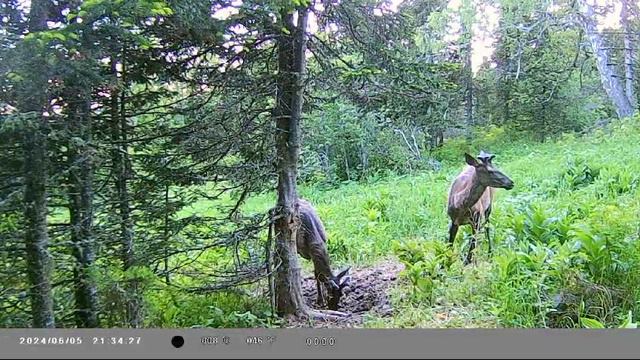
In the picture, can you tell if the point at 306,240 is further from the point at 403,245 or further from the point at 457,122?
the point at 457,122

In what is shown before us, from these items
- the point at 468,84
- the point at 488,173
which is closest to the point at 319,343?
the point at 488,173

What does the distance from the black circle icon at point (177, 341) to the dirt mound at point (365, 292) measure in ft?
1.14

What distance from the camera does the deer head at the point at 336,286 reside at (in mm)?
1778

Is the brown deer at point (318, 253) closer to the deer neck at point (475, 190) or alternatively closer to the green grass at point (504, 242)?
the green grass at point (504, 242)

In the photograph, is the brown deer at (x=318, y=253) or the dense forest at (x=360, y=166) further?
the brown deer at (x=318, y=253)

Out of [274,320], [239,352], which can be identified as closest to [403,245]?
[274,320]

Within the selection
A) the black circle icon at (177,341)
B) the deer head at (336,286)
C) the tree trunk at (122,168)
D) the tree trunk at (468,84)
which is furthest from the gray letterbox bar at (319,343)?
the tree trunk at (468,84)

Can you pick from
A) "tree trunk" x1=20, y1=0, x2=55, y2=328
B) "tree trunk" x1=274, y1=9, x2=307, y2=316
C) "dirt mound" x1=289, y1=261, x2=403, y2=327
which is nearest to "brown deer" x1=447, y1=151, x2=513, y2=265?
"dirt mound" x1=289, y1=261, x2=403, y2=327

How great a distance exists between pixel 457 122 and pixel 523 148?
0.22 meters

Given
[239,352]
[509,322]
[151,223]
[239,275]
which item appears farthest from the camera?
[239,275]

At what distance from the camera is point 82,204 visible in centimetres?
154

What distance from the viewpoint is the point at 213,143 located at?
1723 mm

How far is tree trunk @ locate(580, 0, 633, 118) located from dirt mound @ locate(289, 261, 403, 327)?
810 mm

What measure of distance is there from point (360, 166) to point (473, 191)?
1.18 ft
